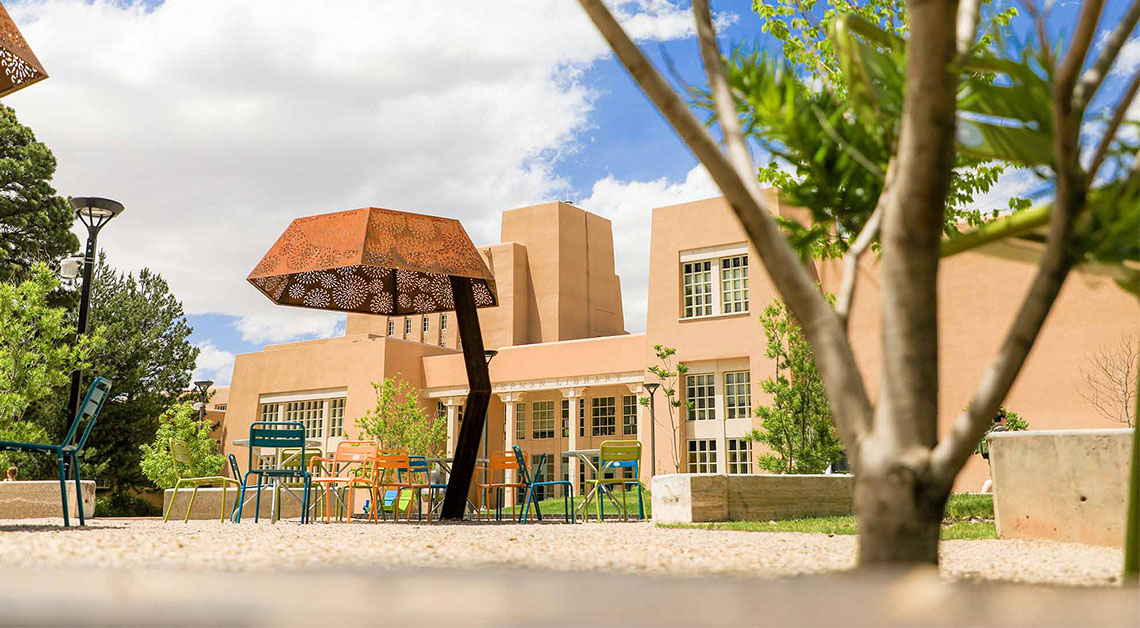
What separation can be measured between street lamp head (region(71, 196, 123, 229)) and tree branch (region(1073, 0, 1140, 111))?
12613 millimetres

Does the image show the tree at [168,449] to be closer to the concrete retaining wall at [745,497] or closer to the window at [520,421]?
the window at [520,421]

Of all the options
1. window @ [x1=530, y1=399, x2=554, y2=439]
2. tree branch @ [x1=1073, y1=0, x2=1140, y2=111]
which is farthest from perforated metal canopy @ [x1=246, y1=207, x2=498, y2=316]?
window @ [x1=530, y1=399, x2=554, y2=439]

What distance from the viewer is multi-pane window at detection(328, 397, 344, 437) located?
31828 millimetres

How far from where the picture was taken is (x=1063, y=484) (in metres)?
6.18

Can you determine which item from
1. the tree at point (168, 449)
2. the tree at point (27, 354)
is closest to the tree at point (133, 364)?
the tree at point (168, 449)

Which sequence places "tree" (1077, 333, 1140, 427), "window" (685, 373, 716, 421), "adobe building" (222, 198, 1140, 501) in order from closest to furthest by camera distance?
"tree" (1077, 333, 1140, 427) < "adobe building" (222, 198, 1140, 501) < "window" (685, 373, 716, 421)

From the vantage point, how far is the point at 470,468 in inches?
412

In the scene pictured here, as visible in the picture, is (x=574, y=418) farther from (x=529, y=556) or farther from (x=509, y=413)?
(x=529, y=556)

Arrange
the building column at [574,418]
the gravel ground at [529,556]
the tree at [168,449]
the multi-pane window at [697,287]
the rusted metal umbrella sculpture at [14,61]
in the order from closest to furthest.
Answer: the gravel ground at [529,556]
the rusted metal umbrella sculpture at [14,61]
the multi-pane window at [697,287]
the tree at [168,449]
the building column at [574,418]

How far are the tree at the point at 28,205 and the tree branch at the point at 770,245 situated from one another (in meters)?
28.7

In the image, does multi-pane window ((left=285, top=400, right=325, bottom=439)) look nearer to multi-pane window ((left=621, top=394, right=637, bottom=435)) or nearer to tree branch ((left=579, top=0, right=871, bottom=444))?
multi-pane window ((left=621, top=394, right=637, bottom=435))

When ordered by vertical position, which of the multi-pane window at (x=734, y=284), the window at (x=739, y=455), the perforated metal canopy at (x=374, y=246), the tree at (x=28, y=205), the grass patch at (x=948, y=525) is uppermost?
the tree at (x=28, y=205)

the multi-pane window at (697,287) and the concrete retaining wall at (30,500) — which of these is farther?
the multi-pane window at (697,287)

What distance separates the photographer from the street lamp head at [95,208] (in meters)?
12.2
